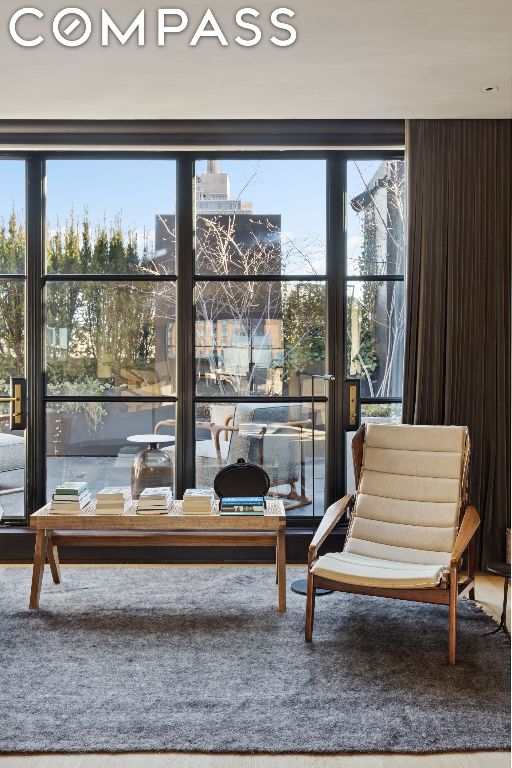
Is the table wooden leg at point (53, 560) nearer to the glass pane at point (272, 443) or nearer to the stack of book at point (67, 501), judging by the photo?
the stack of book at point (67, 501)

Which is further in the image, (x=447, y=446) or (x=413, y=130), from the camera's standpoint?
(x=413, y=130)

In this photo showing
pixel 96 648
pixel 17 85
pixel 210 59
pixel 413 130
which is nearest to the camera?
pixel 96 648

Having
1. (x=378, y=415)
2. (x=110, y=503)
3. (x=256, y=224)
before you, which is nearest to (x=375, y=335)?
(x=378, y=415)

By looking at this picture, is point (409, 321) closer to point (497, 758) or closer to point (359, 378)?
point (359, 378)

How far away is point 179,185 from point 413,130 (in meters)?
1.46

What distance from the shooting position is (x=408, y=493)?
3779mm

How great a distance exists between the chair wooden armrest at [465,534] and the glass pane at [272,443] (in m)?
1.16

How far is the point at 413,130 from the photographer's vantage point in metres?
4.29

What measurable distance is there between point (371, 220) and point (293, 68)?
4.27 feet

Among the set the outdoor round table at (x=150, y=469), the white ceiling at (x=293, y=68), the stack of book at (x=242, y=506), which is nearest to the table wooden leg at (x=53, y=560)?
the outdoor round table at (x=150, y=469)

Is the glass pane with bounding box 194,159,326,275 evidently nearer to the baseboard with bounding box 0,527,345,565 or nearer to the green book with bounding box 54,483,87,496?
the green book with bounding box 54,483,87,496

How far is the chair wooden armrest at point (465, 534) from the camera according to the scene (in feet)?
10.3

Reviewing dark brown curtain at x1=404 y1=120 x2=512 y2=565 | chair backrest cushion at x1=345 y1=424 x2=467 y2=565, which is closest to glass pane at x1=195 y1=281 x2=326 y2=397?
dark brown curtain at x1=404 y1=120 x2=512 y2=565

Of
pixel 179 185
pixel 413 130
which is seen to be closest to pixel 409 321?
pixel 413 130
